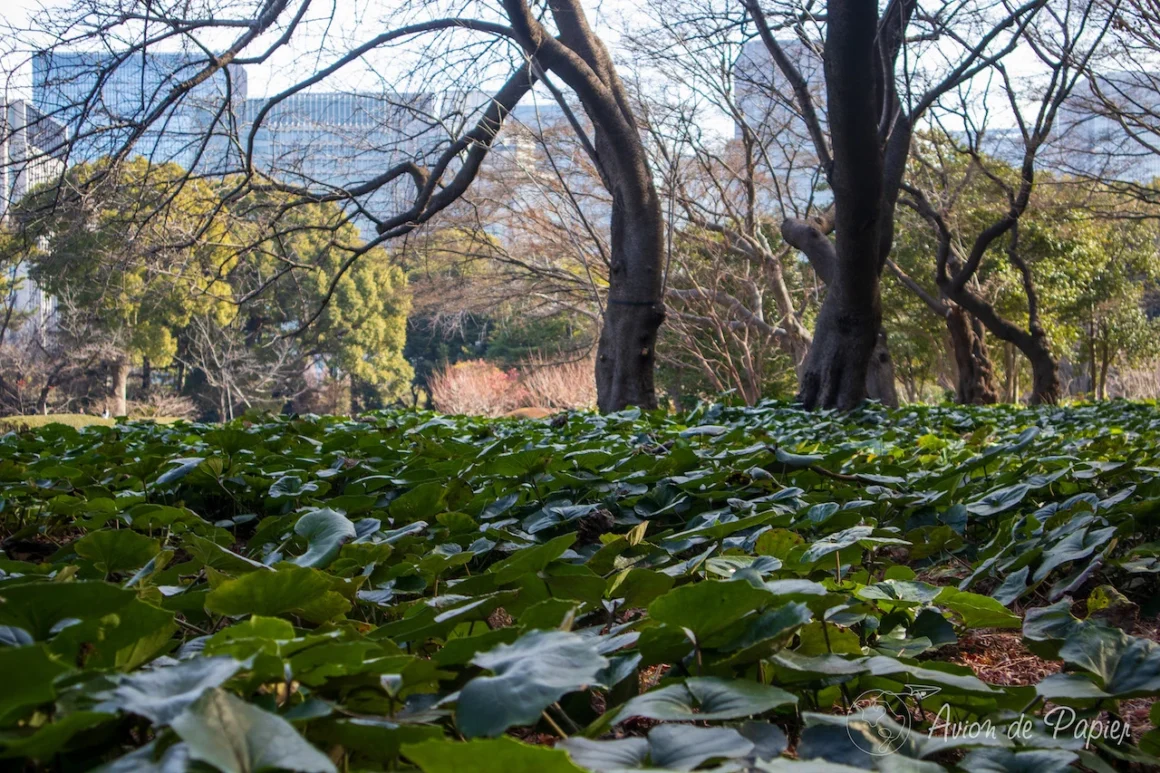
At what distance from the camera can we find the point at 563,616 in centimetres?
86

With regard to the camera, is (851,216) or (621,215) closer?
(851,216)

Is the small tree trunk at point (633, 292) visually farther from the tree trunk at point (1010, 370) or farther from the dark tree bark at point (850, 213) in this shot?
the tree trunk at point (1010, 370)

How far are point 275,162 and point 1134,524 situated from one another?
8637mm

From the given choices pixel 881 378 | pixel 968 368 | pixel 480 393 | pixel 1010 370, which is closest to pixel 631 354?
pixel 881 378

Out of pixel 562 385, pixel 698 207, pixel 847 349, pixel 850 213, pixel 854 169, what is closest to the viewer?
pixel 854 169

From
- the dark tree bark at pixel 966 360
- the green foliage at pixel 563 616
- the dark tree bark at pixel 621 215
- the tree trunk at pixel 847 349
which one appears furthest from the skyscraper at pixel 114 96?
the dark tree bark at pixel 966 360

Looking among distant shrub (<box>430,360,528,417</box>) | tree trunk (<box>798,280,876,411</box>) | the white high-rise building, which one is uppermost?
the white high-rise building

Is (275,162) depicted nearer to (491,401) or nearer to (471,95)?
(471,95)

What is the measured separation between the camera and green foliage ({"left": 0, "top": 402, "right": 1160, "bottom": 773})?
629mm

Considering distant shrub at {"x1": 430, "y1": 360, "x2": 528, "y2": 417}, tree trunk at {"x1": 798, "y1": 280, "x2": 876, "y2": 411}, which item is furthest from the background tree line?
distant shrub at {"x1": 430, "y1": 360, "x2": 528, "y2": 417}

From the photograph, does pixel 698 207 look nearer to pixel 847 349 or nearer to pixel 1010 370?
pixel 847 349

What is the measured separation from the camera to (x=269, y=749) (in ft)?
1.77

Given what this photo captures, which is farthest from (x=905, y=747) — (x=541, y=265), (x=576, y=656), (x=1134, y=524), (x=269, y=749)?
(x=541, y=265)

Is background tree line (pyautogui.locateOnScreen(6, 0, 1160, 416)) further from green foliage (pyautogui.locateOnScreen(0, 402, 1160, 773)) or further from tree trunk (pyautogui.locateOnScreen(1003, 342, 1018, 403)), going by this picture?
green foliage (pyautogui.locateOnScreen(0, 402, 1160, 773))
